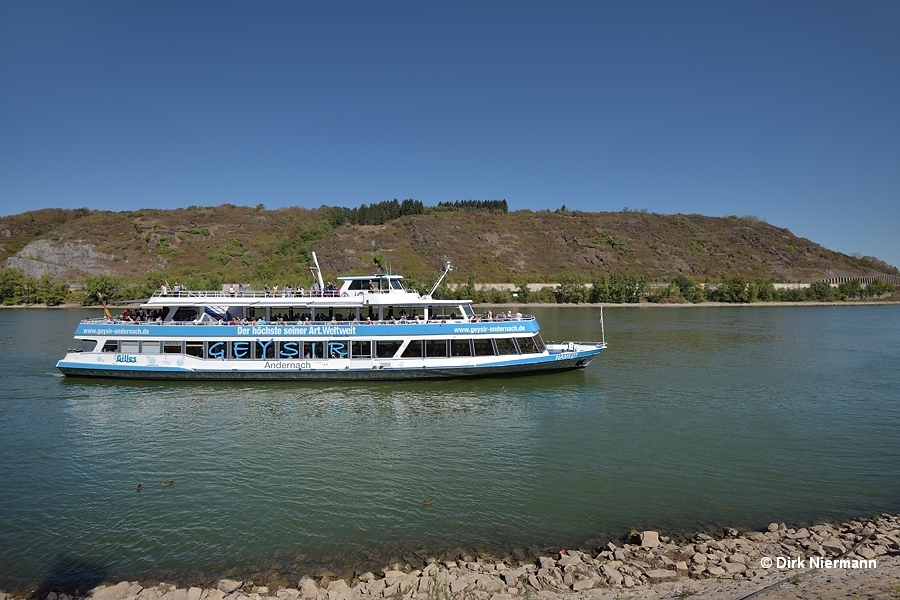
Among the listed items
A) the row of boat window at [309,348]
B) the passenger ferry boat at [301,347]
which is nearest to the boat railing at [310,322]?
the passenger ferry boat at [301,347]

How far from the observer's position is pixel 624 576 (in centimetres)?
1055

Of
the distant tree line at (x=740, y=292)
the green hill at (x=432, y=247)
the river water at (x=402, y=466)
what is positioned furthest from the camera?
the green hill at (x=432, y=247)

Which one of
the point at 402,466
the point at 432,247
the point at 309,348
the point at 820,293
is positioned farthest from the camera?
the point at 432,247

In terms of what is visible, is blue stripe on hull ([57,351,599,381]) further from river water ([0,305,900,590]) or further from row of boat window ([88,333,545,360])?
row of boat window ([88,333,545,360])

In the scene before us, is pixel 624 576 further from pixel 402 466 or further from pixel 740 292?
pixel 740 292

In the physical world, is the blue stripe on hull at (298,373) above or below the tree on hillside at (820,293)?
below

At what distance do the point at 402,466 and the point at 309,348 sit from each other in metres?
13.1

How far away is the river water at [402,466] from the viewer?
492 inches

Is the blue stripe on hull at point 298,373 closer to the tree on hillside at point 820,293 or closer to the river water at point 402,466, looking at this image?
the river water at point 402,466

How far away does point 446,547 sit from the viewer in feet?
40.1

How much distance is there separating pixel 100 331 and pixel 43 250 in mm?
127000

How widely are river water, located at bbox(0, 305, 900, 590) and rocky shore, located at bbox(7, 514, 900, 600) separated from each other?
73 cm

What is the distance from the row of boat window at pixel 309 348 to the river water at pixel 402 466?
171 centimetres

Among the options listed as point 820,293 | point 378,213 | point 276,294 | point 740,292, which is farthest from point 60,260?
point 820,293
